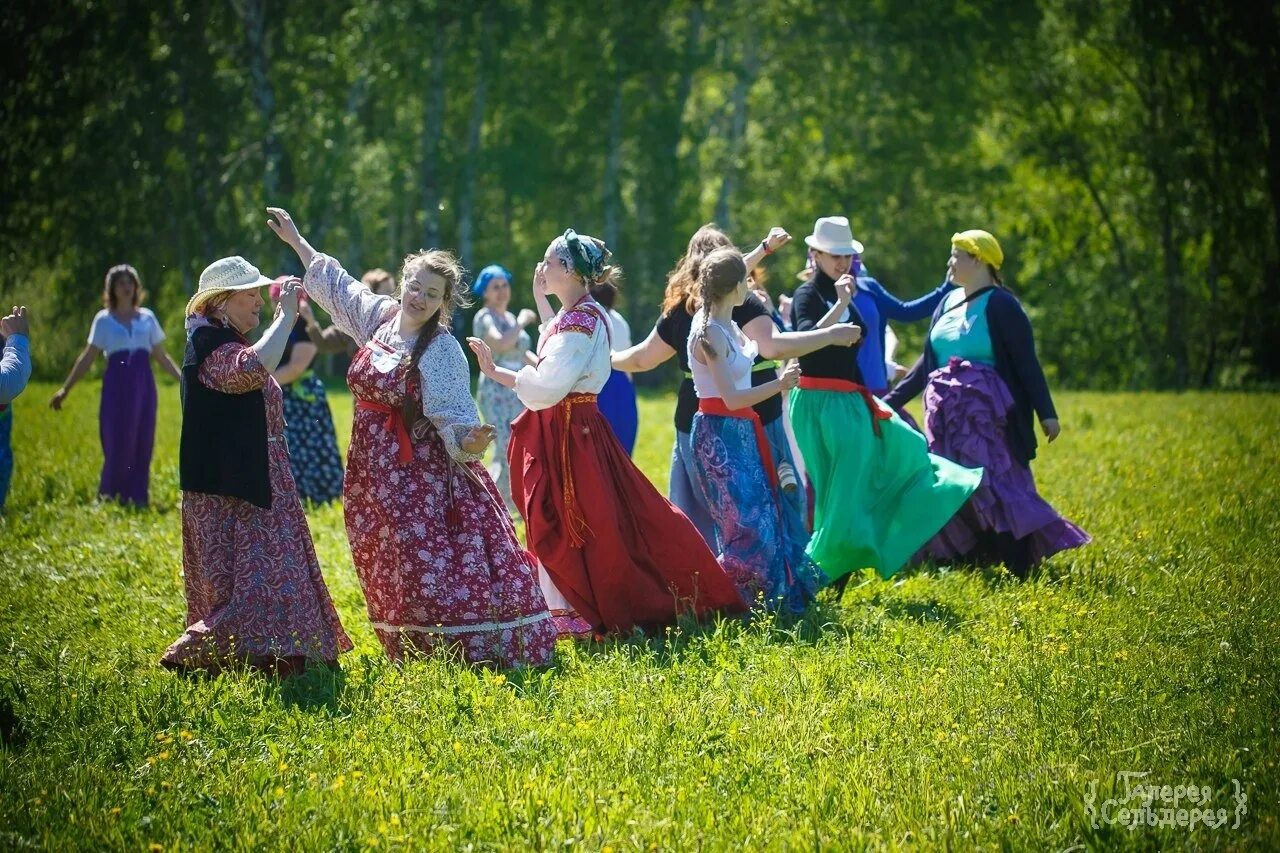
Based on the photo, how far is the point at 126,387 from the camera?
11.4m

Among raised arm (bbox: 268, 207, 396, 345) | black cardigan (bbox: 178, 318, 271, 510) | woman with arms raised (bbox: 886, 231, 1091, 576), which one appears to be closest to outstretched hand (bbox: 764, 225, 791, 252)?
woman with arms raised (bbox: 886, 231, 1091, 576)

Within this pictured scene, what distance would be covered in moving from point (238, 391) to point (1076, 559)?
4.78 meters

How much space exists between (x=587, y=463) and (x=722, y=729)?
178cm

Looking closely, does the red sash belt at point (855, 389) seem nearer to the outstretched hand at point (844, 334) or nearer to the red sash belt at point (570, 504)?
the outstretched hand at point (844, 334)

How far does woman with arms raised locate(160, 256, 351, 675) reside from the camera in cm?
564

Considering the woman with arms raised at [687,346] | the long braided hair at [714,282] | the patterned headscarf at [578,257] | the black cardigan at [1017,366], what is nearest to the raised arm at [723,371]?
the long braided hair at [714,282]

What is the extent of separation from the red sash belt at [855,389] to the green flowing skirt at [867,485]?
0.08 ft

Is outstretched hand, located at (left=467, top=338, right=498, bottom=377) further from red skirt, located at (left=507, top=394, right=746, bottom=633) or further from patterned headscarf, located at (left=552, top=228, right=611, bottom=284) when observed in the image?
patterned headscarf, located at (left=552, top=228, right=611, bottom=284)

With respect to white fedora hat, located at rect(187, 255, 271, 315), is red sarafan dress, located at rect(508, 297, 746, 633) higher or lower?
→ lower

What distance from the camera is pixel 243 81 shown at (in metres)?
25.4

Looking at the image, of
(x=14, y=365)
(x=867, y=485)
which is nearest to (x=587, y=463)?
(x=867, y=485)

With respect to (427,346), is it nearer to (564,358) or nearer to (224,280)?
(564,358)

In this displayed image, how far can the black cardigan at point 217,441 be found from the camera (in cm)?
564

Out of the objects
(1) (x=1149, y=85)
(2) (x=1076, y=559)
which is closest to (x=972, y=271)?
(2) (x=1076, y=559)
